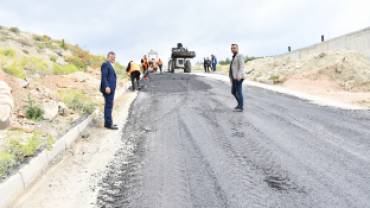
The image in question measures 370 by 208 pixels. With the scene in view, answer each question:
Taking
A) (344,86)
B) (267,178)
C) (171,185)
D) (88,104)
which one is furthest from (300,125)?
(344,86)

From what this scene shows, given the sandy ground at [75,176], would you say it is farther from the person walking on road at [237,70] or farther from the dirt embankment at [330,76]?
the dirt embankment at [330,76]

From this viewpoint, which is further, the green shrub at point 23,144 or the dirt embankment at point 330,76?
the dirt embankment at point 330,76

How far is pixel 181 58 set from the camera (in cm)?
2858

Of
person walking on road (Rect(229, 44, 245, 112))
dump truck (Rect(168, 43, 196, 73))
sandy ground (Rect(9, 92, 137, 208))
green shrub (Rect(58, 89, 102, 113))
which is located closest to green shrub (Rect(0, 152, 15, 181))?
sandy ground (Rect(9, 92, 137, 208))

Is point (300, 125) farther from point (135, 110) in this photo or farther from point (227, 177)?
point (135, 110)

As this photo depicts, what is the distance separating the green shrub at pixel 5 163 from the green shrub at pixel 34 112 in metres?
2.47

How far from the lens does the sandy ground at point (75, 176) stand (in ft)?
11.8

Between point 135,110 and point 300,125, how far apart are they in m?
4.84

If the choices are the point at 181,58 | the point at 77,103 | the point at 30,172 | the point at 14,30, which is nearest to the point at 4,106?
the point at 30,172

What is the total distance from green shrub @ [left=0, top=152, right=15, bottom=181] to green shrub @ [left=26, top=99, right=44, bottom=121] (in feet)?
8.11

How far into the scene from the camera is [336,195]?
3.35m

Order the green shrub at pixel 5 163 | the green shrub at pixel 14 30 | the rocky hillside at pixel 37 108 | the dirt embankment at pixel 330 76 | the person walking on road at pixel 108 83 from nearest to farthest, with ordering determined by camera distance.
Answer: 1. the green shrub at pixel 5 163
2. the rocky hillside at pixel 37 108
3. the person walking on road at pixel 108 83
4. the dirt embankment at pixel 330 76
5. the green shrub at pixel 14 30

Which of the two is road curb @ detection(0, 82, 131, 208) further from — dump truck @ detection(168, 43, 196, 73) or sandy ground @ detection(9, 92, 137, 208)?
dump truck @ detection(168, 43, 196, 73)

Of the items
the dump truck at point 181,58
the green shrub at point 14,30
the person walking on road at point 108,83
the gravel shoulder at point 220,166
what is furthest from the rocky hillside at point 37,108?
the dump truck at point 181,58
